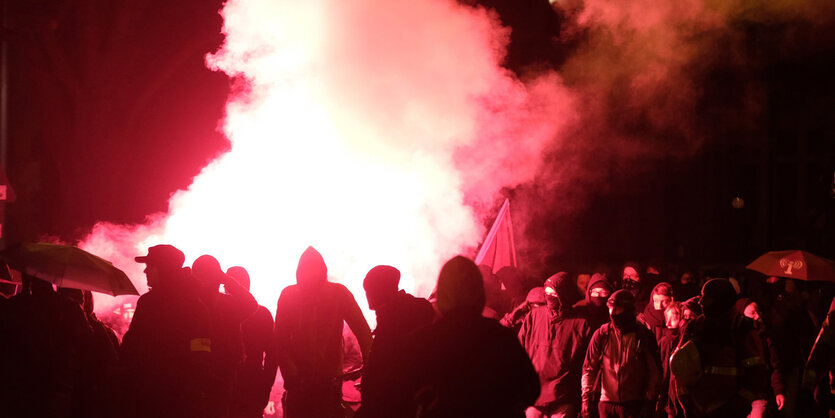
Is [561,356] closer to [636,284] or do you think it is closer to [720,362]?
[720,362]

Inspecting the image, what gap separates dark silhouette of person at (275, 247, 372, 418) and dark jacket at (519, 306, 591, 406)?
1934mm

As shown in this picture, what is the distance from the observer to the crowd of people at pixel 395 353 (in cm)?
374

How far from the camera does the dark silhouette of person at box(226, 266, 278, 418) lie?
680 cm

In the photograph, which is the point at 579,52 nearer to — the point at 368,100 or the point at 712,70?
the point at 712,70

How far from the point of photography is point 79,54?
13328 millimetres

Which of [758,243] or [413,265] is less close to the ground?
[758,243]

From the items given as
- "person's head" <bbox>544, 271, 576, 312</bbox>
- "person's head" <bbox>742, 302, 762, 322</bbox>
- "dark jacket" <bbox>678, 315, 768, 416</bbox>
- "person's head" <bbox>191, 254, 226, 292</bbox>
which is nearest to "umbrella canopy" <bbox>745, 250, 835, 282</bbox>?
"person's head" <bbox>742, 302, 762, 322</bbox>

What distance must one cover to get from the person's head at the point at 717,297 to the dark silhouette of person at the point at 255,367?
2998 millimetres

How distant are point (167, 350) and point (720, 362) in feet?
10.6

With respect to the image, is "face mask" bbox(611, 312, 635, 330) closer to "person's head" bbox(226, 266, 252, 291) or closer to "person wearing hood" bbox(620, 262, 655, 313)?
"person's head" bbox(226, 266, 252, 291)

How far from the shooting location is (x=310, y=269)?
627cm

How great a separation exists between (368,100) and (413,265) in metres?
1.95

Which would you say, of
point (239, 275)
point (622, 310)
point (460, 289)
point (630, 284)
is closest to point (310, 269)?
point (239, 275)

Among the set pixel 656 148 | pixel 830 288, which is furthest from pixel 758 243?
pixel 830 288
